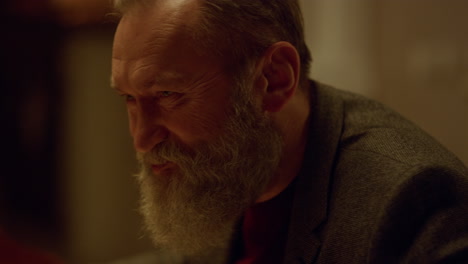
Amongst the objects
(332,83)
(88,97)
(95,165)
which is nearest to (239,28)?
(332,83)

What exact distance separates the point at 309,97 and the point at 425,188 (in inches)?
16.4

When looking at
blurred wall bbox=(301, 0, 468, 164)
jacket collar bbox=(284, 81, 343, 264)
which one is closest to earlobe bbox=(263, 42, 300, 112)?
jacket collar bbox=(284, 81, 343, 264)

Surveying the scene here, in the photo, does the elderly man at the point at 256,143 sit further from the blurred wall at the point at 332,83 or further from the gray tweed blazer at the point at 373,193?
the blurred wall at the point at 332,83

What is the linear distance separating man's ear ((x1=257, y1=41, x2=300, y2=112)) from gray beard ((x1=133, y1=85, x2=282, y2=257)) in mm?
43

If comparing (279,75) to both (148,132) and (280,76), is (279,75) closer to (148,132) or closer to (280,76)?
(280,76)

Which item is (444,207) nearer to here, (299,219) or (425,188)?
(425,188)

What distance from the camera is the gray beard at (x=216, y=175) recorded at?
116 cm

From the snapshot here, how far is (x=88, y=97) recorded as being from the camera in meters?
2.59

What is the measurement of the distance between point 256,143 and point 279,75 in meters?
0.15

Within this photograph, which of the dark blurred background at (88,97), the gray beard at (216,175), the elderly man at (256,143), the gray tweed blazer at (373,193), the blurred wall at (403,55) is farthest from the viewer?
the dark blurred background at (88,97)

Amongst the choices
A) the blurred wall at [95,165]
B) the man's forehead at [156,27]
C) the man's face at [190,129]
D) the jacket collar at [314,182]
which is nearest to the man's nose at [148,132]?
the man's face at [190,129]

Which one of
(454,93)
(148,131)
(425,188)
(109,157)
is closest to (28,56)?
(109,157)

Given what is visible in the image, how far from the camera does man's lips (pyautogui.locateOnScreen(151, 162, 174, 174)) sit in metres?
1.20

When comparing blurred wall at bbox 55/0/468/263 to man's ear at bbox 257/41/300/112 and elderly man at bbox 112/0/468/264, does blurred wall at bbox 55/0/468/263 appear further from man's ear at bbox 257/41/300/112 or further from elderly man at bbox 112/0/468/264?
man's ear at bbox 257/41/300/112
